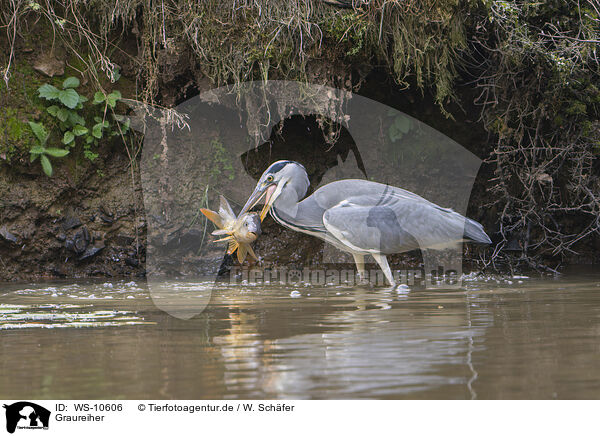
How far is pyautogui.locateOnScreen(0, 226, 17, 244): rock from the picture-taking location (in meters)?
6.07

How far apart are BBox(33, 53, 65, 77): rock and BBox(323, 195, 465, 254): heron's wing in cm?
282

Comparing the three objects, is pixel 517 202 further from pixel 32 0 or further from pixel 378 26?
pixel 32 0

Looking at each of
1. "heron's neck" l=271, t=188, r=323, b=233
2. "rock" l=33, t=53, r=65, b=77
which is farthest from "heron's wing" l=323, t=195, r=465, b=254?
"rock" l=33, t=53, r=65, b=77

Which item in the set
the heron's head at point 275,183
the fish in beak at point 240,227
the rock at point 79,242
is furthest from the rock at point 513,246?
the rock at point 79,242

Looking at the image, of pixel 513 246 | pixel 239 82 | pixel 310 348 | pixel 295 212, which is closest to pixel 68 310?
pixel 310 348

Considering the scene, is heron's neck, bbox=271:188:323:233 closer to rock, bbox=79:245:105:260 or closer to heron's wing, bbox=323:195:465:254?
heron's wing, bbox=323:195:465:254

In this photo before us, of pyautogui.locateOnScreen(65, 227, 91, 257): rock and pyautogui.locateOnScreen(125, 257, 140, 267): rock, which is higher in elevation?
pyautogui.locateOnScreen(65, 227, 91, 257): rock

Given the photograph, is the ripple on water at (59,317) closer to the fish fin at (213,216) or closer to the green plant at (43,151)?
the fish fin at (213,216)

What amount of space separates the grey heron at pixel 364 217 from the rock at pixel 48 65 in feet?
7.06

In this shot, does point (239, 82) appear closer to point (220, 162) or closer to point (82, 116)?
point (220, 162)

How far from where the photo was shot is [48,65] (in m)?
6.04

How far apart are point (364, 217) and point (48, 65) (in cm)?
317

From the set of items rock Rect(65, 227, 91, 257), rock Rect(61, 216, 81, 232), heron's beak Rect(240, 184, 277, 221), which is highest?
heron's beak Rect(240, 184, 277, 221)

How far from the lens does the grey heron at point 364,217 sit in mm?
5297
